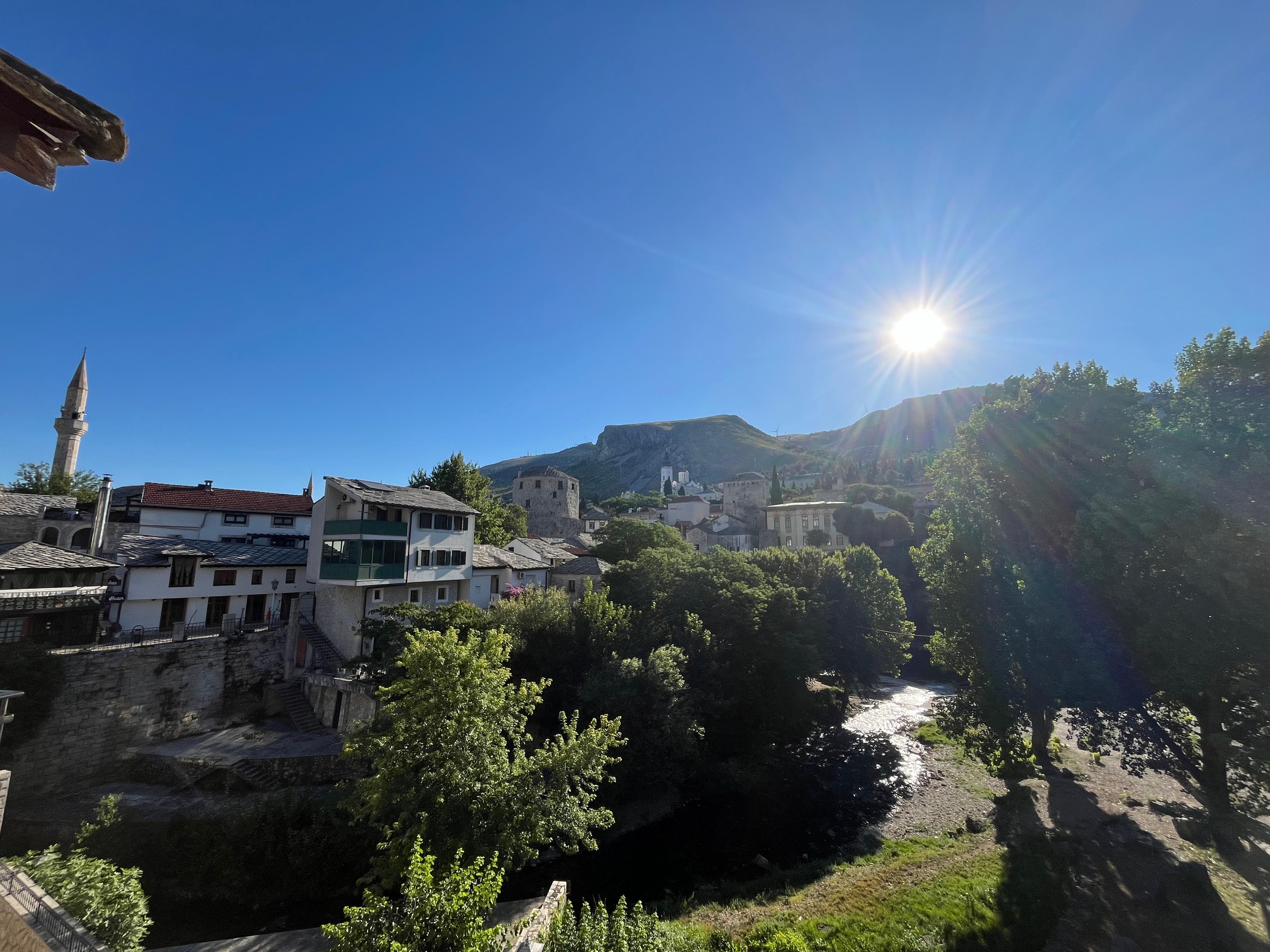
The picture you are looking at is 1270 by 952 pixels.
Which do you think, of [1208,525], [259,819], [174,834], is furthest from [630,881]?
[1208,525]

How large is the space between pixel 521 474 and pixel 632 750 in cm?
6967

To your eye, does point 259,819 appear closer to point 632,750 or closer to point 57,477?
point 632,750

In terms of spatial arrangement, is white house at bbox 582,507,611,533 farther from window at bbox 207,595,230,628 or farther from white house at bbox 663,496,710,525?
window at bbox 207,595,230,628

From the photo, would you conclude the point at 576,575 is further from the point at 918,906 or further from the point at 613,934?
the point at 613,934

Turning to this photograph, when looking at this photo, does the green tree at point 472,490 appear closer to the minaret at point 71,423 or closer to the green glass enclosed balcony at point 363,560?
the green glass enclosed balcony at point 363,560

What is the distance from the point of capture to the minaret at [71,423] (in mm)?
44219

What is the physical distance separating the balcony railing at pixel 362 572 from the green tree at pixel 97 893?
13.4 meters

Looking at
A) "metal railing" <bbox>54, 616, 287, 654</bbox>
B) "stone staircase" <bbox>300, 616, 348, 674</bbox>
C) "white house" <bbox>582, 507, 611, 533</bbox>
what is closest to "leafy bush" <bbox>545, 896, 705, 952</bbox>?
"stone staircase" <bbox>300, 616, 348, 674</bbox>

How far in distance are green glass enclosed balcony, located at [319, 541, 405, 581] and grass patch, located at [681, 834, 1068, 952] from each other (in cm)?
2097

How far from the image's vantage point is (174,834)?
56.5ft

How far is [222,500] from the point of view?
117ft

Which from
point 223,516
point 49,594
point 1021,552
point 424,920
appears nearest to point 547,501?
point 223,516

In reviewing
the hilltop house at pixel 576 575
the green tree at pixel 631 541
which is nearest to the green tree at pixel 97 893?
the hilltop house at pixel 576 575

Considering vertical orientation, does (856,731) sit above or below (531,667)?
below
